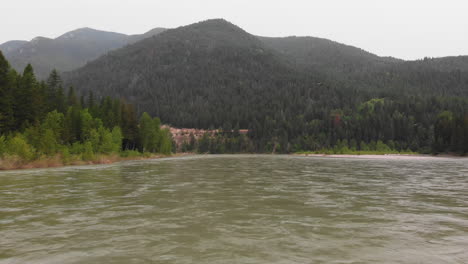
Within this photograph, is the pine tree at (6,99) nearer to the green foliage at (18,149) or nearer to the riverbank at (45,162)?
the riverbank at (45,162)

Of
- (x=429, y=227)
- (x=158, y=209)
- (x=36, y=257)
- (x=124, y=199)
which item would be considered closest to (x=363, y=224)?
(x=429, y=227)

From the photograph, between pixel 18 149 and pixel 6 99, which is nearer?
pixel 18 149

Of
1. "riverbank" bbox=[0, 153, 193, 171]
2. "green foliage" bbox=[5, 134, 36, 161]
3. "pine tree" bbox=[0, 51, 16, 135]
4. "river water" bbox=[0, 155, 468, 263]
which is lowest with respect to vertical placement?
"riverbank" bbox=[0, 153, 193, 171]

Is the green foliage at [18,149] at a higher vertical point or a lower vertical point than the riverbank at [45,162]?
higher

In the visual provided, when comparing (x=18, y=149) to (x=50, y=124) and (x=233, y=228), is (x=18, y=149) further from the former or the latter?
(x=233, y=228)

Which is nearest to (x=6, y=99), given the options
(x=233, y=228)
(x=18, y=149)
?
(x=18, y=149)

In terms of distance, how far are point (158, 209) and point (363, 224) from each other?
860cm

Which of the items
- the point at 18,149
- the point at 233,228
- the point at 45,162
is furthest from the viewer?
the point at 45,162

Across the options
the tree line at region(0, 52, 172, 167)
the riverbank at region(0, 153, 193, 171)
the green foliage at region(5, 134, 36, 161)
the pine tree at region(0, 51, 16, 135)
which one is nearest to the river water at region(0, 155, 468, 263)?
the riverbank at region(0, 153, 193, 171)

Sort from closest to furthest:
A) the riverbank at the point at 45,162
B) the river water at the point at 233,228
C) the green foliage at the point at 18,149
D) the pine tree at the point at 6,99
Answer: the river water at the point at 233,228 < the riverbank at the point at 45,162 < the green foliage at the point at 18,149 < the pine tree at the point at 6,99

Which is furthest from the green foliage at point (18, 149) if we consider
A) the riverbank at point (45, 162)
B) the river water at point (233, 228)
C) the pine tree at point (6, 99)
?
the river water at point (233, 228)

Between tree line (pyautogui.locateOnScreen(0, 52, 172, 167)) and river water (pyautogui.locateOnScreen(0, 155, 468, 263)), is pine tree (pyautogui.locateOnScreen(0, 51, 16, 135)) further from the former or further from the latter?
river water (pyautogui.locateOnScreen(0, 155, 468, 263))

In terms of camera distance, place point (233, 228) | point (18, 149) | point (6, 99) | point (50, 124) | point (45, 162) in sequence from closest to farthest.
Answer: point (233, 228) → point (18, 149) → point (45, 162) → point (6, 99) → point (50, 124)

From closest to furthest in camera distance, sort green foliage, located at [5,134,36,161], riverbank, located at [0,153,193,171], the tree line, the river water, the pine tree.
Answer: the river water
riverbank, located at [0,153,193,171]
green foliage, located at [5,134,36,161]
the tree line
the pine tree
